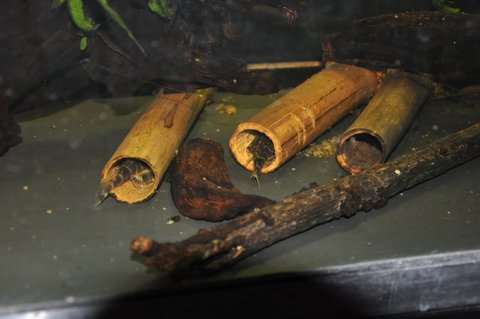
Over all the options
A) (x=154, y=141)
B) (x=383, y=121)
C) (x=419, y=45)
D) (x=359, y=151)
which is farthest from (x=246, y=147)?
(x=419, y=45)

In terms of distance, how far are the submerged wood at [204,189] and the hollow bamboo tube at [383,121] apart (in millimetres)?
1000

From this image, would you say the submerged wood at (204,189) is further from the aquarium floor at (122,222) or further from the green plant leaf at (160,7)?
the green plant leaf at (160,7)

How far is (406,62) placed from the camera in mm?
4520

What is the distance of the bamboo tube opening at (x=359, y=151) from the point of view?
3.75 m

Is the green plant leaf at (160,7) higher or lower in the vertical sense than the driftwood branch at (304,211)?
higher

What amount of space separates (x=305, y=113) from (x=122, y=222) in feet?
5.15

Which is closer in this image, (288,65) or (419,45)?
(419,45)

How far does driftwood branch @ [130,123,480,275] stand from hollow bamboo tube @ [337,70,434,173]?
0.98ft

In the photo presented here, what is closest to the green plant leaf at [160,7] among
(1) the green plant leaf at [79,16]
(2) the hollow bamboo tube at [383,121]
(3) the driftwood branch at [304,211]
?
(1) the green plant leaf at [79,16]

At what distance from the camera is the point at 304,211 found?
293cm

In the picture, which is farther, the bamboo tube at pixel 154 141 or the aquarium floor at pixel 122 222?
the bamboo tube at pixel 154 141

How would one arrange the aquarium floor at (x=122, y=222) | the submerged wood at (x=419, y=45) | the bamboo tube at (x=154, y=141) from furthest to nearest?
the submerged wood at (x=419, y=45) → the bamboo tube at (x=154, y=141) → the aquarium floor at (x=122, y=222)

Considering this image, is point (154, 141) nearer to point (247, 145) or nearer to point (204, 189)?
point (204, 189)

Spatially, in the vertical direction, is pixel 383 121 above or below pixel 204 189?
above
